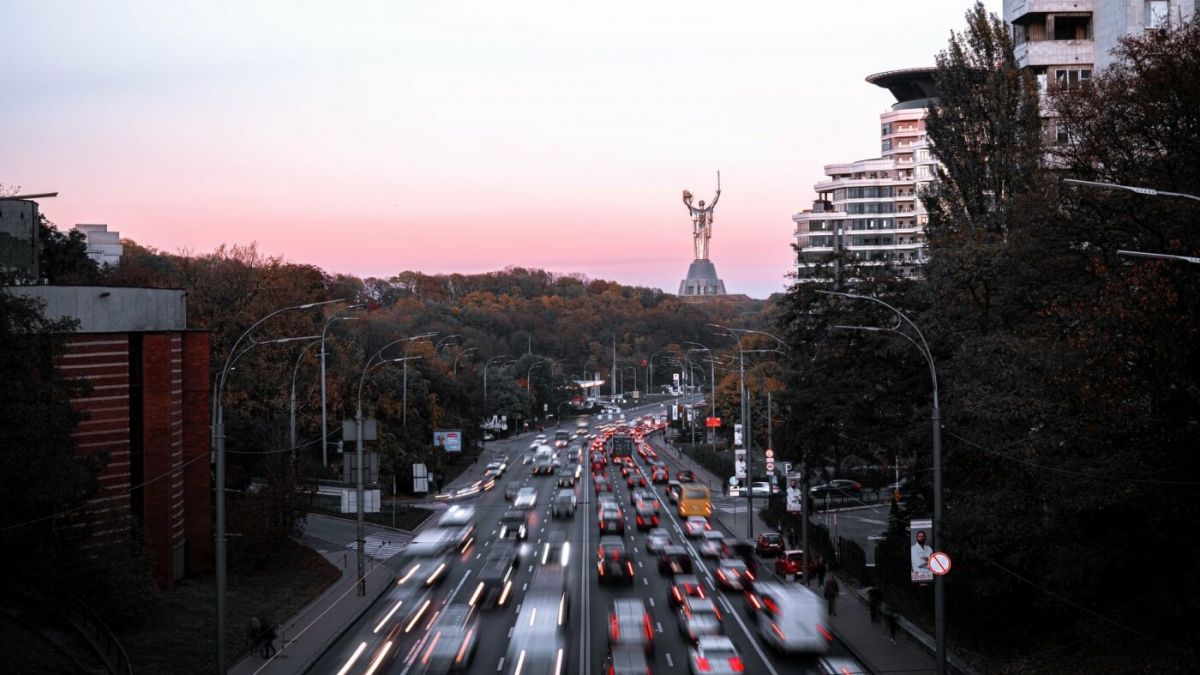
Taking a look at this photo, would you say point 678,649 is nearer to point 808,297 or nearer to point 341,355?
point 808,297

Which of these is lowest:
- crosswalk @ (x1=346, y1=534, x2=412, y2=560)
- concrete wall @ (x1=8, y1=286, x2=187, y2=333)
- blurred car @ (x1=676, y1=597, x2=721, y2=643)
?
crosswalk @ (x1=346, y1=534, x2=412, y2=560)

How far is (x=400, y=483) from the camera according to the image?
259ft

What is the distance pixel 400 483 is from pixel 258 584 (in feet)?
117

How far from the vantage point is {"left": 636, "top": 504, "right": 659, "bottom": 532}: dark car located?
60.2m

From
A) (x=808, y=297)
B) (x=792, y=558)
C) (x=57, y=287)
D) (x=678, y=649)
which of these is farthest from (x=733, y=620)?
(x=57, y=287)

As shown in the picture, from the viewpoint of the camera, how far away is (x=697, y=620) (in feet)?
108

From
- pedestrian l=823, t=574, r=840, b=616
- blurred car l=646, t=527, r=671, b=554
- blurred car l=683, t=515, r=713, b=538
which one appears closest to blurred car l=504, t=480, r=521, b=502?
blurred car l=683, t=515, r=713, b=538

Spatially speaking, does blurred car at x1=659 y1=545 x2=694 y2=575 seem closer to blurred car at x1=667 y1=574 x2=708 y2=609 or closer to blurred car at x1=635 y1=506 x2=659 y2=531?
blurred car at x1=667 y1=574 x2=708 y2=609

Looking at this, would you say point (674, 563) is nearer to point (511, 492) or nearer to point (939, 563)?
point (939, 563)

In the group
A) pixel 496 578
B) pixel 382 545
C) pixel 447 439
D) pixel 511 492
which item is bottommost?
pixel 511 492

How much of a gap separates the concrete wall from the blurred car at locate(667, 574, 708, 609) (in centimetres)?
1877

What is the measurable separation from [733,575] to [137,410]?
20780 millimetres

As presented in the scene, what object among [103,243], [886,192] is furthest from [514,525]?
[886,192]

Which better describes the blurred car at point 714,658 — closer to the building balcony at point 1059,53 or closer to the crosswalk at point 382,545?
the crosswalk at point 382,545
